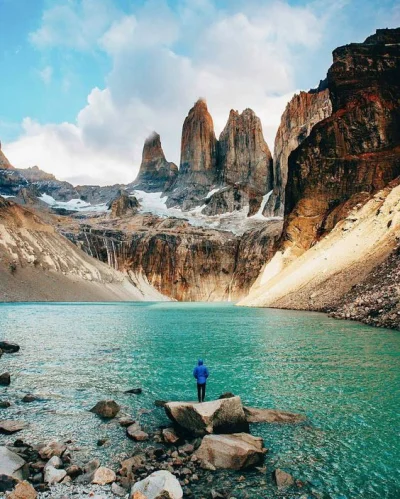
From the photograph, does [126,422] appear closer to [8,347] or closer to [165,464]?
[165,464]

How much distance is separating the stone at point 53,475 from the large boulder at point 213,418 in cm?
318

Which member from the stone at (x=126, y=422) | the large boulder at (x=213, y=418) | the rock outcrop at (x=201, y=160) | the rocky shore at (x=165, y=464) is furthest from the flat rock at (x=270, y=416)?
the rock outcrop at (x=201, y=160)

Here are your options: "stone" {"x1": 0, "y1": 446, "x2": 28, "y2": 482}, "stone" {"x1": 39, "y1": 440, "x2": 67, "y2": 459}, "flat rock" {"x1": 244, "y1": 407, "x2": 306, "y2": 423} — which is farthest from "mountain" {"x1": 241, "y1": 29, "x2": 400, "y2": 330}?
"stone" {"x1": 0, "y1": 446, "x2": 28, "y2": 482}

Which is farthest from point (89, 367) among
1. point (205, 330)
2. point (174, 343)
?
point (205, 330)

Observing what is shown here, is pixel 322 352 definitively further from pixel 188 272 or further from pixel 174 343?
pixel 188 272

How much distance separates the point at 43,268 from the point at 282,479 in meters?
83.1

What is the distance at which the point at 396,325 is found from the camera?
27859 mm

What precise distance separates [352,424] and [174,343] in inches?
629

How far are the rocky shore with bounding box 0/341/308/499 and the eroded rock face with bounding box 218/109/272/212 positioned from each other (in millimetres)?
167736

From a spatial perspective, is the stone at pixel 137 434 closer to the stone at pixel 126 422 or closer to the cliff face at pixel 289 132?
the stone at pixel 126 422

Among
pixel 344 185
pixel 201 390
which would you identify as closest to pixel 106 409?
pixel 201 390

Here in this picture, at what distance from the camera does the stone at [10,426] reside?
10.4 metres

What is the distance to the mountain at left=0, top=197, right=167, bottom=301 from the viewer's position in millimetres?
75438

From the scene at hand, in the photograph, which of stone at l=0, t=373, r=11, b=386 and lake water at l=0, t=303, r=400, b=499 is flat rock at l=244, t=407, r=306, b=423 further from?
stone at l=0, t=373, r=11, b=386
